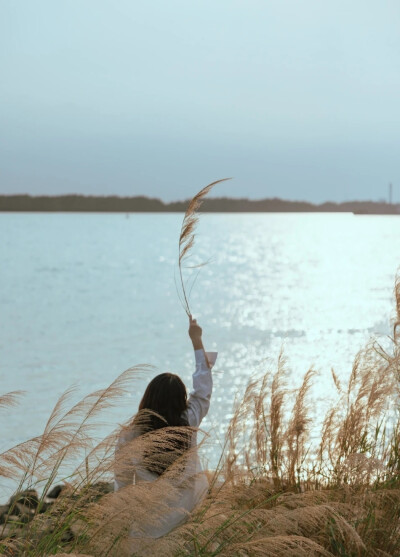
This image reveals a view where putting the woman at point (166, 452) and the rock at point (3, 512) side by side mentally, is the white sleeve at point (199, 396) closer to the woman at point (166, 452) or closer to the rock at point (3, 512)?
the woman at point (166, 452)

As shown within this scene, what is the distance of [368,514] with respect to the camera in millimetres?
3783

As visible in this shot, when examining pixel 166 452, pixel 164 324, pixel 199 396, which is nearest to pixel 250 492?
pixel 199 396

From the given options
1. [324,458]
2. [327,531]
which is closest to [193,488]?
[327,531]

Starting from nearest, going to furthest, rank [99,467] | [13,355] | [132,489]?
1. [132,489]
2. [99,467]
3. [13,355]

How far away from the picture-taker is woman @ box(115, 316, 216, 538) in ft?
10.7

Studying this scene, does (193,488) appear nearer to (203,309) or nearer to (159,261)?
(203,309)

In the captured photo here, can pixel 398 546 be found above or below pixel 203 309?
above

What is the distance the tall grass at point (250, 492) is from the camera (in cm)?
319

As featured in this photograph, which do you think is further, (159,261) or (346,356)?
(159,261)

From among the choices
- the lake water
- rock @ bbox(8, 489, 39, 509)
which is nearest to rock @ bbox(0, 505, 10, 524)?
rock @ bbox(8, 489, 39, 509)

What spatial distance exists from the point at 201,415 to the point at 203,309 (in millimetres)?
35003

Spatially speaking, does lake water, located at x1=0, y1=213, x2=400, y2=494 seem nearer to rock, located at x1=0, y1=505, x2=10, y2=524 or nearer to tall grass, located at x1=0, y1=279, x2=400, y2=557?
tall grass, located at x1=0, y1=279, x2=400, y2=557

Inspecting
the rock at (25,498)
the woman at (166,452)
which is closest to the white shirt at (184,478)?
the woman at (166,452)

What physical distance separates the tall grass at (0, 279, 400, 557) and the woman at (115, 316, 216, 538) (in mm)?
18
